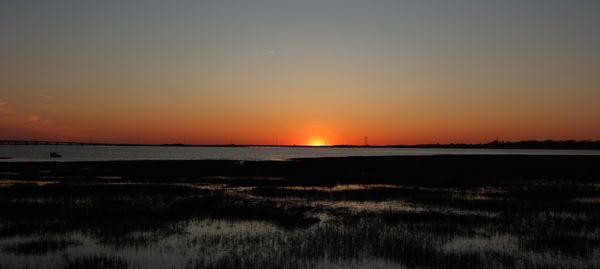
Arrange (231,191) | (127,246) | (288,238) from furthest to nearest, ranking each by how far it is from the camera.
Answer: (231,191), (288,238), (127,246)

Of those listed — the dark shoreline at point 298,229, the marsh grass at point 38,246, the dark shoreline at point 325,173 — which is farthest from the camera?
the dark shoreline at point 325,173

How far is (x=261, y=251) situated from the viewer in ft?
49.8

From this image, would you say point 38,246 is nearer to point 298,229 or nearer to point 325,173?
point 298,229

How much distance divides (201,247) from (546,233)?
1354 cm

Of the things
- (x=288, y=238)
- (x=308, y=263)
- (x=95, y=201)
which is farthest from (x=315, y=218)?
(x=95, y=201)

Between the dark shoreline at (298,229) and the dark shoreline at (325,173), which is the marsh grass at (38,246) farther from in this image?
the dark shoreline at (325,173)

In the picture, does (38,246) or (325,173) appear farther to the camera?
(325,173)

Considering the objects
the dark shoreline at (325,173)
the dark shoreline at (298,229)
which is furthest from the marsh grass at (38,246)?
the dark shoreline at (325,173)

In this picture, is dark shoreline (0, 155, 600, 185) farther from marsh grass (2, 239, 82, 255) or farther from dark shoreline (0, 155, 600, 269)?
marsh grass (2, 239, 82, 255)

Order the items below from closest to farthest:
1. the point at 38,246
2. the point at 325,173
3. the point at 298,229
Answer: the point at 38,246, the point at 298,229, the point at 325,173

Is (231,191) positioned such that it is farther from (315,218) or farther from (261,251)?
(261,251)

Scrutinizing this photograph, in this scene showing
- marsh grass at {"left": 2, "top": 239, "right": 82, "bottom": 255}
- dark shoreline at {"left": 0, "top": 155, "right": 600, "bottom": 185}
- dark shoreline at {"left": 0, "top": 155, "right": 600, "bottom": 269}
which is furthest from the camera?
dark shoreline at {"left": 0, "top": 155, "right": 600, "bottom": 185}

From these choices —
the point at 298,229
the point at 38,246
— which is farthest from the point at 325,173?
the point at 38,246

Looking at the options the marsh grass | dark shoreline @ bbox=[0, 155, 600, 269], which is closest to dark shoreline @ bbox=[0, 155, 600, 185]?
dark shoreline @ bbox=[0, 155, 600, 269]
